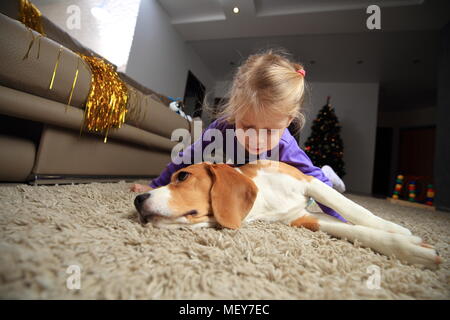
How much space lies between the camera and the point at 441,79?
320 centimetres

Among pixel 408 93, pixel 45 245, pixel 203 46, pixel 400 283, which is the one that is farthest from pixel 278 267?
pixel 408 93

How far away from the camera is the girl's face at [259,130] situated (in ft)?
3.10

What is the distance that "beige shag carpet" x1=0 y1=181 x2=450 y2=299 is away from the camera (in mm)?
316

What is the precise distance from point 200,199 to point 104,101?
1.01 metres

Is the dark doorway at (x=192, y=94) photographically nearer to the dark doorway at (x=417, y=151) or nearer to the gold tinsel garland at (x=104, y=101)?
the gold tinsel garland at (x=104, y=101)

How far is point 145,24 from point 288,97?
390 cm

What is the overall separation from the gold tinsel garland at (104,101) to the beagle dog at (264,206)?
83 centimetres

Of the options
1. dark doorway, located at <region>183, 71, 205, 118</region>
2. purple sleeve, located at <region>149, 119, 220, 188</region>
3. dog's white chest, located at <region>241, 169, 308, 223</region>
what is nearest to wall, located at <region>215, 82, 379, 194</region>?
dark doorway, located at <region>183, 71, 205, 118</region>

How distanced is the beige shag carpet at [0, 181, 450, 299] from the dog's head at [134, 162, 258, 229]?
0.14 ft

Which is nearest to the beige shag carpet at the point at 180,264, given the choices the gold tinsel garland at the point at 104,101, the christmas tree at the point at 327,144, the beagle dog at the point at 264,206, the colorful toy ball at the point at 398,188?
the beagle dog at the point at 264,206

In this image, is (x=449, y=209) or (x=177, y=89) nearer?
(x=449, y=209)

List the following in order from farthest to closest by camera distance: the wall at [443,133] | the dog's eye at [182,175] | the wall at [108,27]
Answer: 1. the wall at [108,27]
2. the wall at [443,133]
3. the dog's eye at [182,175]
